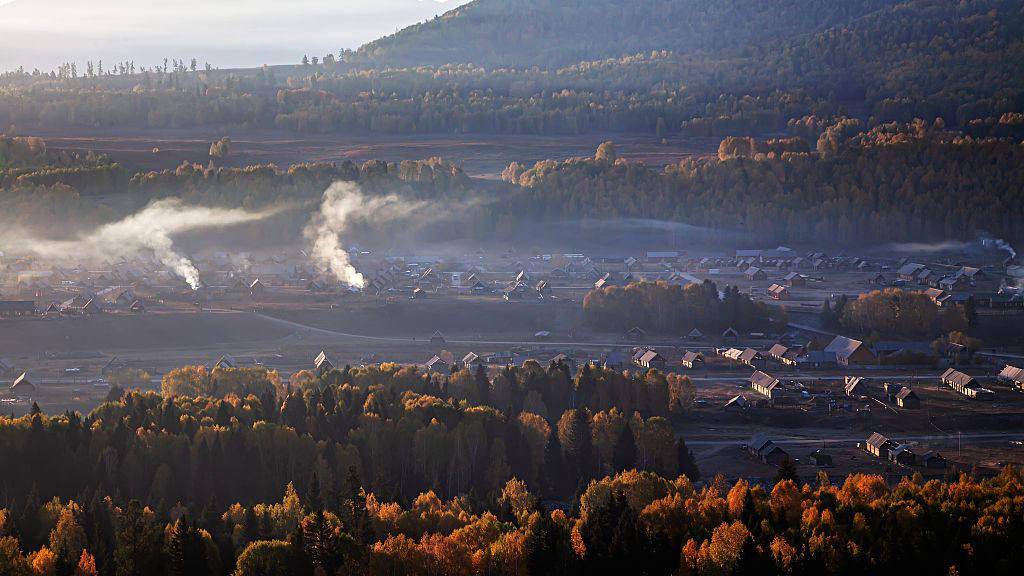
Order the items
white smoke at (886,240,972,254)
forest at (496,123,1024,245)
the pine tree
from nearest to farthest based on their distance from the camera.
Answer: the pine tree → white smoke at (886,240,972,254) → forest at (496,123,1024,245)

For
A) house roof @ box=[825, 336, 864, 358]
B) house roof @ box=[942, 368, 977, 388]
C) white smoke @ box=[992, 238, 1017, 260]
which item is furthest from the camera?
white smoke @ box=[992, 238, 1017, 260]

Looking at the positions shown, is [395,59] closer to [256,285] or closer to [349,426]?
[256,285]

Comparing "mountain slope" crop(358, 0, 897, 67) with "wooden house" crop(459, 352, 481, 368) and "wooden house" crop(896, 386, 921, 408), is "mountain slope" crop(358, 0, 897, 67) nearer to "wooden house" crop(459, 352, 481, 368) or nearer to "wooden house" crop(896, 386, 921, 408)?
"wooden house" crop(459, 352, 481, 368)

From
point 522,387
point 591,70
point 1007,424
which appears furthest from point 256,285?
point 591,70

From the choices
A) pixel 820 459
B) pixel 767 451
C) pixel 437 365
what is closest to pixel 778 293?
pixel 437 365

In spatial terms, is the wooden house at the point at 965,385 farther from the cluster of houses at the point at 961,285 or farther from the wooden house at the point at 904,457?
the cluster of houses at the point at 961,285

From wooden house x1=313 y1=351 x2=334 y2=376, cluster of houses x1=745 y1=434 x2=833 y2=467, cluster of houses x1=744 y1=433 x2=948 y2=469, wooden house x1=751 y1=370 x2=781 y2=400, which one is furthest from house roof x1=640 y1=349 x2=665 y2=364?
cluster of houses x1=745 y1=434 x2=833 y2=467
